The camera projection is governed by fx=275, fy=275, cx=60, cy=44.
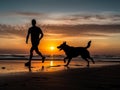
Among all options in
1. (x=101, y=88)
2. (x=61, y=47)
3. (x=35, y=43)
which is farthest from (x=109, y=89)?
(x=61, y=47)

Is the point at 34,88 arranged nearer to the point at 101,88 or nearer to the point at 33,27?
the point at 101,88

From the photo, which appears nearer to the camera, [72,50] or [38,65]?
[72,50]

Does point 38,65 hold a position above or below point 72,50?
below

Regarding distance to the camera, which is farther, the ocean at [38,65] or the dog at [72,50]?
the dog at [72,50]

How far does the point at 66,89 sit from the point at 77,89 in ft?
0.85

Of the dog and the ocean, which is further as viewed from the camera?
the dog

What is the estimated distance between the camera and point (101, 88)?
6.55 m

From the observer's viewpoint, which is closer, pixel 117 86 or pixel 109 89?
pixel 109 89

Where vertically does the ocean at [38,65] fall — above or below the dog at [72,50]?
below

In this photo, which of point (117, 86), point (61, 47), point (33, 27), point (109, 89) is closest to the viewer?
point (109, 89)

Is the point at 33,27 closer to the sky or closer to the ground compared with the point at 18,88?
closer to the sky

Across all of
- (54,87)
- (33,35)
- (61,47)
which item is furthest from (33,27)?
(54,87)

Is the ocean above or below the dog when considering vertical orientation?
below

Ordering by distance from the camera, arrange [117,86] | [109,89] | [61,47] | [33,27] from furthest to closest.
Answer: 1. [61,47]
2. [33,27]
3. [117,86]
4. [109,89]
